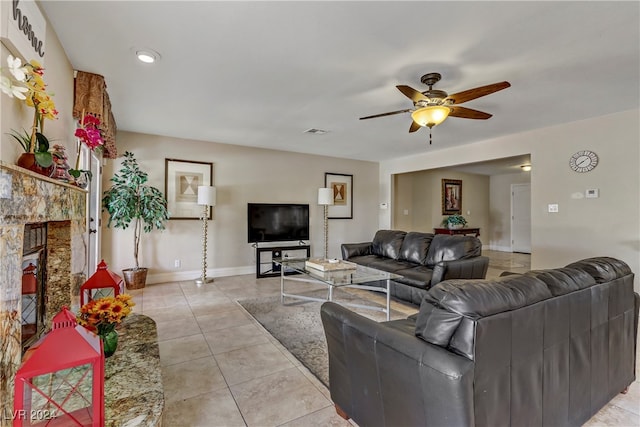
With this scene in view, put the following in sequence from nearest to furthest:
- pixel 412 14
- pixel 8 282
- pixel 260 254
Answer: pixel 8 282 < pixel 412 14 < pixel 260 254

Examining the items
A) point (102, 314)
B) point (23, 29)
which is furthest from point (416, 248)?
point (23, 29)

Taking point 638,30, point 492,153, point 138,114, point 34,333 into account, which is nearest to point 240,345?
point 34,333

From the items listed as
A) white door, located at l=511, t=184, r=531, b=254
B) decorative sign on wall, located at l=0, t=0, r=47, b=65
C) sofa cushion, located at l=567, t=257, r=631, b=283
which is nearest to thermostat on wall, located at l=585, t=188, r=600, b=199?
sofa cushion, located at l=567, t=257, r=631, b=283

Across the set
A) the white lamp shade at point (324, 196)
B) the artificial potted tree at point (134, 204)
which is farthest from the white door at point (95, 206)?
the white lamp shade at point (324, 196)

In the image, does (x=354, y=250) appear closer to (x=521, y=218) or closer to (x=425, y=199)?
(x=425, y=199)

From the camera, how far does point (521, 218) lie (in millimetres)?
8328

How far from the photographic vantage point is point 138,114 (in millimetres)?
3678

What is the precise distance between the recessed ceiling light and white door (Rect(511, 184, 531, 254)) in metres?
9.03

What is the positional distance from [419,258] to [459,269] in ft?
2.55

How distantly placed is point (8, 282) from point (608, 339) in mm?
2874

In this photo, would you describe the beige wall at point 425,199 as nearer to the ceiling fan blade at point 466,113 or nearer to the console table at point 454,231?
the console table at point 454,231

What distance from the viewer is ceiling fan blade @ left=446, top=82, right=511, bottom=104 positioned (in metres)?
2.21

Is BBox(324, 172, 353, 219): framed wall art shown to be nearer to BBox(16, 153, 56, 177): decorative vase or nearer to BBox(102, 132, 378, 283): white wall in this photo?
BBox(102, 132, 378, 283): white wall

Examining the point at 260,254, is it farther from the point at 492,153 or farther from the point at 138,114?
the point at 492,153
